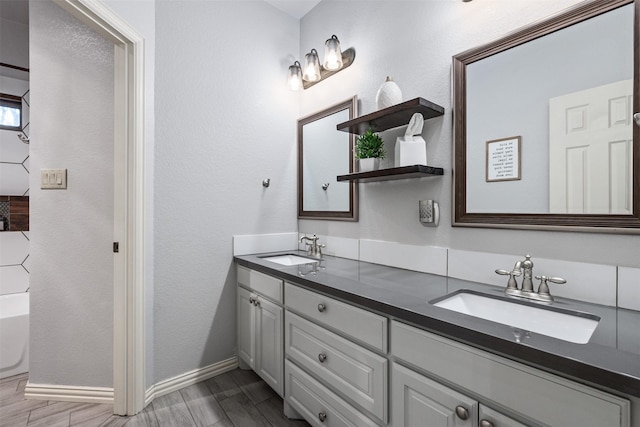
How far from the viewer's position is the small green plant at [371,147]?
1.69 meters

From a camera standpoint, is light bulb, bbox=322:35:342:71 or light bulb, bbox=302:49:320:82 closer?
light bulb, bbox=322:35:342:71

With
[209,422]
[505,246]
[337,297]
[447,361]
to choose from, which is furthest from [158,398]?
[505,246]

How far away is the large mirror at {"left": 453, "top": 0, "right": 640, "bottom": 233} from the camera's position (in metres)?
0.99

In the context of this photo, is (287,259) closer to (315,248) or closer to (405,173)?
(315,248)

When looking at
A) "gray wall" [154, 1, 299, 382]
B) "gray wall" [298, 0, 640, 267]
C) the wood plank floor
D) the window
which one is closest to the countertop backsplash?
"gray wall" [298, 0, 640, 267]

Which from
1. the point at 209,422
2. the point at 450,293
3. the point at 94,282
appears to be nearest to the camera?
the point at 450,293

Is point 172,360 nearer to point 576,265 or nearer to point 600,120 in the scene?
point 576,265

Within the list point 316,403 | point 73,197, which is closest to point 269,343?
point 316,403

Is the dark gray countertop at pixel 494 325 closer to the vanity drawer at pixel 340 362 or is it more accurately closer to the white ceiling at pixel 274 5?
the vanity drawer at pixel 340 362

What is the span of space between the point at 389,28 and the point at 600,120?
1155 millimetres

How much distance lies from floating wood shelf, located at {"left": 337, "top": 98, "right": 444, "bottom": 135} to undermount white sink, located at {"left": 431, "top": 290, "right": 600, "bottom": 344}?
2.70 ft

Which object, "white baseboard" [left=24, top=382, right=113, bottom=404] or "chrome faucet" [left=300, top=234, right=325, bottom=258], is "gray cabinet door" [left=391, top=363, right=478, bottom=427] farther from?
"white baseboard" [left=24, top=382, right=113, bottom=404]

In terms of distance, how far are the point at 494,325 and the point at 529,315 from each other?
337mm

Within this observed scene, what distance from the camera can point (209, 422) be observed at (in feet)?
5.07
